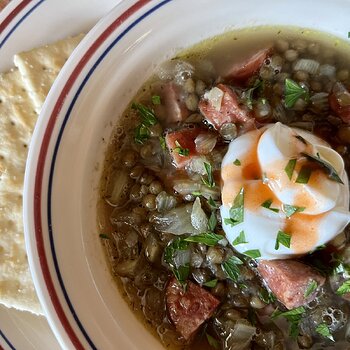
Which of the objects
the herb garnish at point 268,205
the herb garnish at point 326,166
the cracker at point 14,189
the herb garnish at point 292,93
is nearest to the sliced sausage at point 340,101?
the herb garnish at point 292,93

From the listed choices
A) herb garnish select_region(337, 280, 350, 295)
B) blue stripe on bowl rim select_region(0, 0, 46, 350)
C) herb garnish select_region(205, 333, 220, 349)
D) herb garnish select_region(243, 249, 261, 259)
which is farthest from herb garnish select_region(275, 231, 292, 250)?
blue stripe on bowl rim select_region(0, 0, 46, 350)

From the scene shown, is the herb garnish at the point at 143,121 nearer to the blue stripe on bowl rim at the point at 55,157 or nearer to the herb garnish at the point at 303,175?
the blue stripe on bowl rim at the point at 55,157

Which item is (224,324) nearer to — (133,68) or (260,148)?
(260,148)

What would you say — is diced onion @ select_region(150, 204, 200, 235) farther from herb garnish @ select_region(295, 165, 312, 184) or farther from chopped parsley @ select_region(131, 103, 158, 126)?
herb garnish @ select_region(295, 165, 312, 184)

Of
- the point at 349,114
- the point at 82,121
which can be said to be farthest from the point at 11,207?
the point at 349,114

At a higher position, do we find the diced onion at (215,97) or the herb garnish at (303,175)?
the diced onion at (215,97)

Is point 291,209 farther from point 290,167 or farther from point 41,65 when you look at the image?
point 41,65
